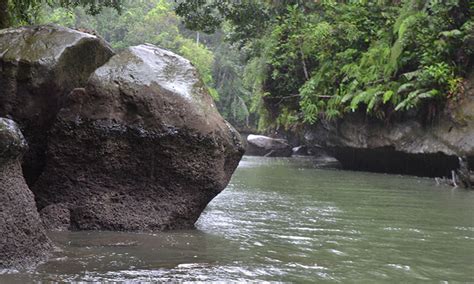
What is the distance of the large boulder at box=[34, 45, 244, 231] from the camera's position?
19.9ft

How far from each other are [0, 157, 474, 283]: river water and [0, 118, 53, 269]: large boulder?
0.19m

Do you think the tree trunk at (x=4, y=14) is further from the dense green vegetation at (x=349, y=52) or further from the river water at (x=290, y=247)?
the dense green vegetation at (x=349, y=52)

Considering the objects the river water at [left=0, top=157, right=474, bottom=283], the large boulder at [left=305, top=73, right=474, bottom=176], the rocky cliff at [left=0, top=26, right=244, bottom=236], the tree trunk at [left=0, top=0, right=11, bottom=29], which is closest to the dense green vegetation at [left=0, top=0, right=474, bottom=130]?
the large boulder at [left=305, top=73, right=474, bottom=176]

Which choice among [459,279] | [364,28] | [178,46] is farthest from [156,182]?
[178,46]

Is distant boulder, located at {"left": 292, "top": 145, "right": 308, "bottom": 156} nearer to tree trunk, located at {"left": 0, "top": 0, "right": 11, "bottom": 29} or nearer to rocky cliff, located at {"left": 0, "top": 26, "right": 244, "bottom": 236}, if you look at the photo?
tree trunk, located at {"left": 0, "top": 0, "right": 11, "bottom": 29}

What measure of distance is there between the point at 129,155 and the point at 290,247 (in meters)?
2.06

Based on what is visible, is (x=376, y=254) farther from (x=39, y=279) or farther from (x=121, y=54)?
(x=121, y=54)

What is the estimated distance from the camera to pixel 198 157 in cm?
632

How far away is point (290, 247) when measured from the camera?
548cm

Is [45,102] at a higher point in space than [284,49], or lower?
lower

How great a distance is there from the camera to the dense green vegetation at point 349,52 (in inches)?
551

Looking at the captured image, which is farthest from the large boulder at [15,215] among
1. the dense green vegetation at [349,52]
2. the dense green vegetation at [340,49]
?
the dense green vegetation at [349,52]

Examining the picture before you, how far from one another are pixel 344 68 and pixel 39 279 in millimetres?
14498

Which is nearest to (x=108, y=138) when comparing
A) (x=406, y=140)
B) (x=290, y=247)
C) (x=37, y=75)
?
(x=37, y=75)
